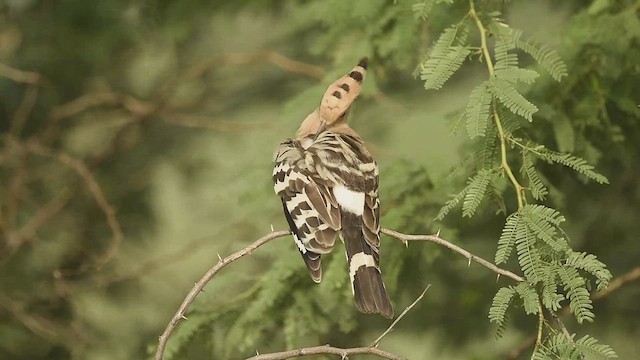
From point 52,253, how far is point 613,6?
146 centimetres

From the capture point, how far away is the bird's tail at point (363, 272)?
111cm

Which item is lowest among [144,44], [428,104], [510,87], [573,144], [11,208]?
[510,87]

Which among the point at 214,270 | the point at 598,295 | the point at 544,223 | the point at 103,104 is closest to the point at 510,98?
the point at 544,223

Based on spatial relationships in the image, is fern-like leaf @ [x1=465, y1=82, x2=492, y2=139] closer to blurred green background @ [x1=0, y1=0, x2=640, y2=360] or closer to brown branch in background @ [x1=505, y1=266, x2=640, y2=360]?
blurred green background @ [x1=0, y1=0, x2=640, y2=360]

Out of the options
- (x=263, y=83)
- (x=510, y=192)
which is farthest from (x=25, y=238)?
(x=510, y=192)

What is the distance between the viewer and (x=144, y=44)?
2363 mm

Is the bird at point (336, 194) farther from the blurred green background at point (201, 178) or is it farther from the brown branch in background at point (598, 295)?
the brown branch in background at point (598, 295)

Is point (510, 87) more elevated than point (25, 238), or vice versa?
point (25, 238)

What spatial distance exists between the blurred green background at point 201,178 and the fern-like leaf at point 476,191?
495 mm

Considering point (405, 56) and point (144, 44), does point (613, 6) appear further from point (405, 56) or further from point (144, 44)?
point (144, 44)

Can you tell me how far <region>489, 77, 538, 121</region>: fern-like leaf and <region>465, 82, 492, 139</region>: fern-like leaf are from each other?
0.5 inches

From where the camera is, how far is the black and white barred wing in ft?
3.73

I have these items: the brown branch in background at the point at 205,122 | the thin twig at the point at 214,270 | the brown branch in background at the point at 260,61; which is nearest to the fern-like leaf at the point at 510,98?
the thin twig at the point at 214,270

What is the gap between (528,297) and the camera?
1.16 m
